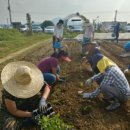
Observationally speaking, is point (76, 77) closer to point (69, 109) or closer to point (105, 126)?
point (69, 109)

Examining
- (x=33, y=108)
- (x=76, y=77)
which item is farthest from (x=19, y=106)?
(x=76, y=77)

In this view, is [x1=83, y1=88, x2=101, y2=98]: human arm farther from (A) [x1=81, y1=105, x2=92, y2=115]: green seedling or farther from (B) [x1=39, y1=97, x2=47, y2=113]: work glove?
(B) [x1=39, y1=97, x2=47, y2=113]: work glove

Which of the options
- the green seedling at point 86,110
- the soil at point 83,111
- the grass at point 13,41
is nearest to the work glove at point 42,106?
the soil at point 83,111

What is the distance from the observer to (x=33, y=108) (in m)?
5.51

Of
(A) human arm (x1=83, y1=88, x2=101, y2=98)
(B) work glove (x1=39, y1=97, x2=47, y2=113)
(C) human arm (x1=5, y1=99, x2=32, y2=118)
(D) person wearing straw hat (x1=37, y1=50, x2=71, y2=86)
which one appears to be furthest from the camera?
(D) person wearing straw hat (x1=37, y1=50, x2=71, y2=86)

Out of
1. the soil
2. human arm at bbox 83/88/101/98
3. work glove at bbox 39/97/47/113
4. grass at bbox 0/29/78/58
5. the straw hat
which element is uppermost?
the straw hat

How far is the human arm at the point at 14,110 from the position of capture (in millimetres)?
4997

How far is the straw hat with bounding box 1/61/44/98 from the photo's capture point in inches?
197

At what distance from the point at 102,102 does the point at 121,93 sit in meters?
0.70

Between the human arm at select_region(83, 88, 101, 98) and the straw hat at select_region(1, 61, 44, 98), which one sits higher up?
the straw hat at select_region(1, 61, 44, 98)

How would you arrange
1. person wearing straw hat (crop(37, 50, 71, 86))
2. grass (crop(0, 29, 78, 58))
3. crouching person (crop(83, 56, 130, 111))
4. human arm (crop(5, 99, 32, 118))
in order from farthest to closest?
grass (crop(0, 29, 78, 58))
person wearing straw hat (crop(37, 50, 71, 86))
crouching person (crop(83, 56, 130, 111))
human arm (crop(5, 99, 32, 118))

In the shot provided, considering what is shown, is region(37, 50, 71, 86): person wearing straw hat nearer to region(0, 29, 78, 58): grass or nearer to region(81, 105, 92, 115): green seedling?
region(81, 105, 92, 115): green seedling

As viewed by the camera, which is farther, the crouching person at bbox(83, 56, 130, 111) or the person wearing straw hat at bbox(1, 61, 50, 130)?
the crouching person at bbox(83, 56, 130, 111)

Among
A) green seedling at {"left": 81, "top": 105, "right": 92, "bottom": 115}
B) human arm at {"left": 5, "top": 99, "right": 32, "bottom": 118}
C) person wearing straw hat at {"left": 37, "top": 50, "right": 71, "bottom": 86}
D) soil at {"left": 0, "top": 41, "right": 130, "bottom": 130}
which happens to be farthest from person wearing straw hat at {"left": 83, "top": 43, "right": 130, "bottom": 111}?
human arm at {"left": 5, "top": 99, "right": 32, "bottom": 118}
